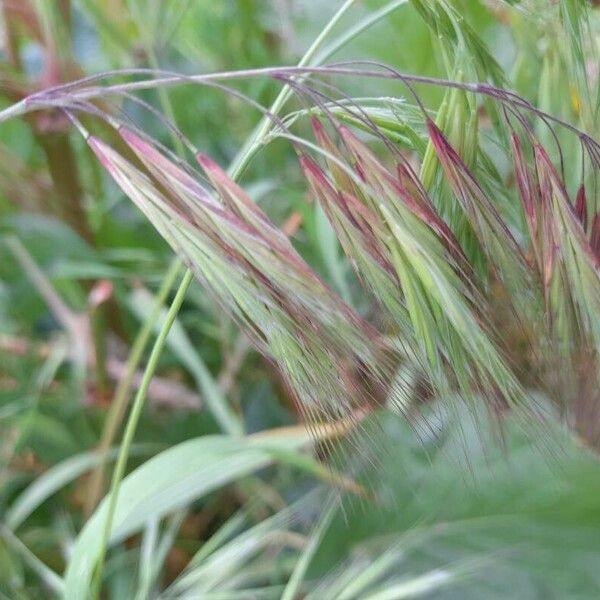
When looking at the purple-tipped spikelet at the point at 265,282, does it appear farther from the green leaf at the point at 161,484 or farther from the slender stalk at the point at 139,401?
the green leaf at the point at 161,484

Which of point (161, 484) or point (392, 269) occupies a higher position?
point (392, 269)

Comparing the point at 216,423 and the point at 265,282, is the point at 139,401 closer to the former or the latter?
the point at 265,282

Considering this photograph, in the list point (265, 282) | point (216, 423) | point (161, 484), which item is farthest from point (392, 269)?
point (216, 423)

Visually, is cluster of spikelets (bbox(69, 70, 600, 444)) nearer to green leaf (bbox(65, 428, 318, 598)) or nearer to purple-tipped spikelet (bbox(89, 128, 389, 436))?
purple-tipped spikelet (bbox(89, 128, 389, 436))

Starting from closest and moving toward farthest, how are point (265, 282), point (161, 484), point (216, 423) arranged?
point (265, 282)
point (161, 484)
point (216, 423)

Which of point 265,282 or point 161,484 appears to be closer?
point 265,282

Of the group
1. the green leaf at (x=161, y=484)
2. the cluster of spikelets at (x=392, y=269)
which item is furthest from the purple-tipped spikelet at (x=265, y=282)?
the green leaf at (x=161, y=484)
